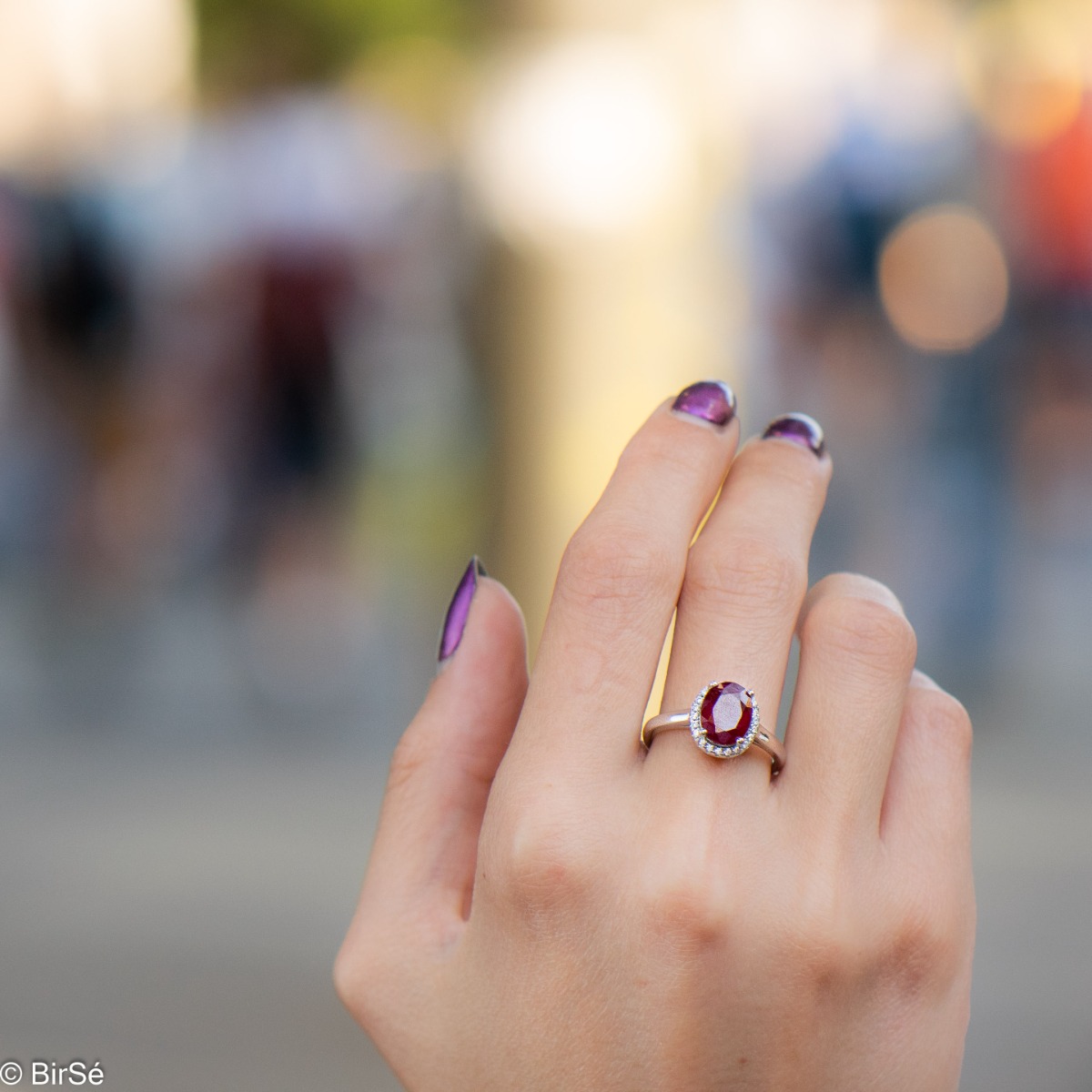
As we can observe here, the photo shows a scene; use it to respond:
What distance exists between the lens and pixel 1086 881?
177 inches

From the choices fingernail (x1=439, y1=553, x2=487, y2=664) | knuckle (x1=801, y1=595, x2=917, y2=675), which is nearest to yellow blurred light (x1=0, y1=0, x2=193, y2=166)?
fingernail (x1=439, y1=553, x2=487, y2=664)

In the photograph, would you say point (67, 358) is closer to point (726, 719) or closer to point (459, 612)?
point (459, 612)

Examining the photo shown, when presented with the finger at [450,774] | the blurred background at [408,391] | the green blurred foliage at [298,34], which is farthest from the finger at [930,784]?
the green blurred foliage at [298,34]

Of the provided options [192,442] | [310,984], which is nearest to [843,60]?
[192,442]

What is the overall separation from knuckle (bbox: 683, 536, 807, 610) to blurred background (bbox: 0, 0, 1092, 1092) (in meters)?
2.81

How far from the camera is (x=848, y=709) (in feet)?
3.56

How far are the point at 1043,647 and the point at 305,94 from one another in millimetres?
5277

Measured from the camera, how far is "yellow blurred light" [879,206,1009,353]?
237 inches

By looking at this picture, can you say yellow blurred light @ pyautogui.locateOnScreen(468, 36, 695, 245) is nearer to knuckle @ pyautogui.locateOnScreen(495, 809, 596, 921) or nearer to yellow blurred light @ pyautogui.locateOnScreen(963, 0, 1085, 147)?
yellow blurred light @ pyautogui.locateOnScreen(963, 0, 1085, 147)

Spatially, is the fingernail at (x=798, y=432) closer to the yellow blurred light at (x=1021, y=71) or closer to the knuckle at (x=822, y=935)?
the knuckle at (x=822, y=935)

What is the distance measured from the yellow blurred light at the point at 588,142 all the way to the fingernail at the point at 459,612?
3110 millimetres

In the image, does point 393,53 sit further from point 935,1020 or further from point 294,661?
point 935,1020

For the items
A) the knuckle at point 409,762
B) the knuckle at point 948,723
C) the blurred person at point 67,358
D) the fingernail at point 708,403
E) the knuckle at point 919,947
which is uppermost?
the blurred person at point 67,358

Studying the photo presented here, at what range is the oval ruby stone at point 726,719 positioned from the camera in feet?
3.40
